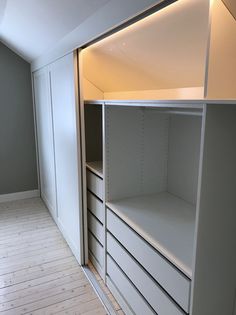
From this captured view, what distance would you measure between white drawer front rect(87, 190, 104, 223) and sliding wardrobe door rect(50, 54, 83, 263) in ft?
0.30

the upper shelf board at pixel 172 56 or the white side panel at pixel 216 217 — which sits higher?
the upper shelf board at pixel 172 56

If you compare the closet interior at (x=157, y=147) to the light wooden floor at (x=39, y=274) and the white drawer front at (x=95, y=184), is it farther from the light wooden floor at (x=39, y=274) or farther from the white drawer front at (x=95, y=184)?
the light wooden floor at (x=39, y=274)

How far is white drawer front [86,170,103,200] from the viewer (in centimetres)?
200

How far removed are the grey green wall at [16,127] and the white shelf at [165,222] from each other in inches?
90.6

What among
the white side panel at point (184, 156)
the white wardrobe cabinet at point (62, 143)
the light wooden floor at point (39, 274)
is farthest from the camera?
the white wardrobe cabinet at point (62, 143)

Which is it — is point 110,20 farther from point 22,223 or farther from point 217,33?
point 22,223

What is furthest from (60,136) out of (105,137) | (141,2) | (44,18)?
(141,2)

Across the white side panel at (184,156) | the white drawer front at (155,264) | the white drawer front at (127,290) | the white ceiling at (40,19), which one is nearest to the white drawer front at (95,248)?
the white drawer front at (127,290)

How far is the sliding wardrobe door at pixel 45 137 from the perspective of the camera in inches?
113

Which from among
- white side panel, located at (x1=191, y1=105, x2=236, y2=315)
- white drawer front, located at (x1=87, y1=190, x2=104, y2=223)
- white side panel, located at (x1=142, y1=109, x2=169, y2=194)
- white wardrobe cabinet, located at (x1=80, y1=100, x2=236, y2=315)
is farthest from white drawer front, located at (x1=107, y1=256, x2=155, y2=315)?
white side panel, located at (x1=142, y1=109, x2=169, y2=194)

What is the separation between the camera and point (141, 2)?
1103 millimetres

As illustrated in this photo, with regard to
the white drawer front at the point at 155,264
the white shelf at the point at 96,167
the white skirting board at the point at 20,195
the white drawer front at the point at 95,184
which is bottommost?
the white skirting board at the point at 20,195

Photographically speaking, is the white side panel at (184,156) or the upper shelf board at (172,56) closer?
the upper shelf board at (172,56)

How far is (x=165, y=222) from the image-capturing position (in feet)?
5.18
